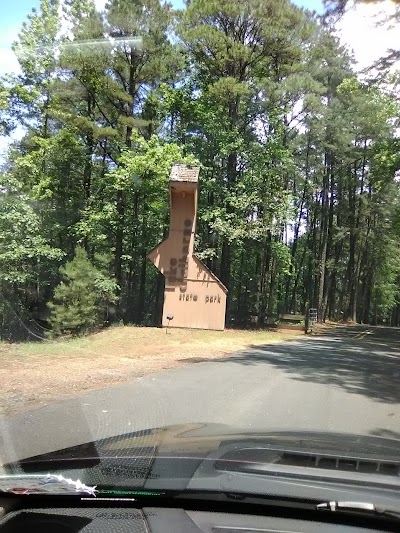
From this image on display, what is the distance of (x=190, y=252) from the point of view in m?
26.8

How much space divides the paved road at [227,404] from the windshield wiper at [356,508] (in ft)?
8.70

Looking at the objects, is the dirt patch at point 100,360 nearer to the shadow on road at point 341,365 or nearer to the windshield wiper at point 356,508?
the shadow on road at point 341,365

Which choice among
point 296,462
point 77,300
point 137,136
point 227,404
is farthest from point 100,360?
point 137,136

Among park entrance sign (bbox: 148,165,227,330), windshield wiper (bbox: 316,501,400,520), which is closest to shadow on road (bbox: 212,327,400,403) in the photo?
park entrance sign (bbox: 148,165,227,330)

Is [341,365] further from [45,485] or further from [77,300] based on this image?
[77,300]

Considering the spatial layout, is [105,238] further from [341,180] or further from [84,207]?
[341,180]

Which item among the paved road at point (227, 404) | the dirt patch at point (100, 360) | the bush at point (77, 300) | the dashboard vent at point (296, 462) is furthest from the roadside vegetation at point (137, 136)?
the dashboard vent at point (296, 462)

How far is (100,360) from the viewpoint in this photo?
15.5m

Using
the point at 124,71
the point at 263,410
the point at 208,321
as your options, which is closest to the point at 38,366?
the point at 263,410

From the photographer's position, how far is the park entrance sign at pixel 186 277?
86.4 ft

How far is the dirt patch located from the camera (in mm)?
10266

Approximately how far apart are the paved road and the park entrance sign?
Result: 37.9 ft

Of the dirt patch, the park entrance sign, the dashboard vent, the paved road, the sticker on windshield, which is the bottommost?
the dirt patch

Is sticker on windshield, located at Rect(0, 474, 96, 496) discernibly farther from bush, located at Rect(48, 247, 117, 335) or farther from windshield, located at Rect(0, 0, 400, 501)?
bush, located at Rect(48, 247, 117, 335)
